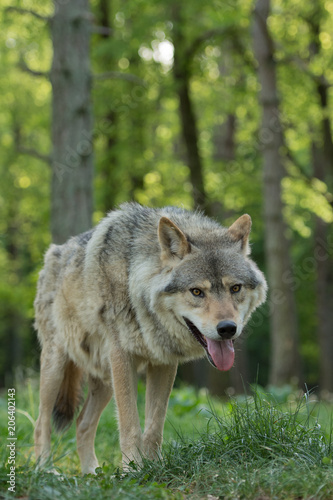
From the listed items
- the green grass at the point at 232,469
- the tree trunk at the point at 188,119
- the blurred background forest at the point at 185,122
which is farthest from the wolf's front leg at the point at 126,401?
the tree trunk at the point at 188,119

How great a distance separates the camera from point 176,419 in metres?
7.75

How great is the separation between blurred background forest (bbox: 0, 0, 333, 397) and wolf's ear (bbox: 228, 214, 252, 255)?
4498 millimetres

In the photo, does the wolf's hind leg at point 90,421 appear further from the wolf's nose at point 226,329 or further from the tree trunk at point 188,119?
the tree trunk at point 188,119

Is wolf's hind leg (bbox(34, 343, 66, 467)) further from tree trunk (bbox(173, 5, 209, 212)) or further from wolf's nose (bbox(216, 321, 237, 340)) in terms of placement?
tree trunk (bbox(173, 5, 209, 212))

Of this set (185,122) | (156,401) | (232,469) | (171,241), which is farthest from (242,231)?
(185,122)

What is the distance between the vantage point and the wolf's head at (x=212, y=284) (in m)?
4.25

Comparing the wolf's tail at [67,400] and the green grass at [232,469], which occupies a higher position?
the green grass at [232,469]

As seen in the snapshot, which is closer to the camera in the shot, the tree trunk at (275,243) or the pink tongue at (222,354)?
the pink tongue at (222,354)

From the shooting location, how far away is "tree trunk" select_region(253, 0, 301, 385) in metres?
13.0

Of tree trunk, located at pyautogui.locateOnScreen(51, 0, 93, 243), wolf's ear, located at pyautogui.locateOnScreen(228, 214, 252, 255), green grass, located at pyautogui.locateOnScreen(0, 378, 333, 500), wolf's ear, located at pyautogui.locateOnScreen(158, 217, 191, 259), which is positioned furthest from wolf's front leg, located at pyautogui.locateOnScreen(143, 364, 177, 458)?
tree trunk, located at pyautogui.locateOnScreen(51, 0, 93, 243)

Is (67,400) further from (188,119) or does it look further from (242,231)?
(188,119)

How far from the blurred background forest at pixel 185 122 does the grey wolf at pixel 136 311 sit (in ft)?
13.0

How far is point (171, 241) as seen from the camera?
471cm

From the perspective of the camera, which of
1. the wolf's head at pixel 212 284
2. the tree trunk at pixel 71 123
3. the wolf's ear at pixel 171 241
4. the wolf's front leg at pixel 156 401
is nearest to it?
the wolf's head at pixel 212 284
